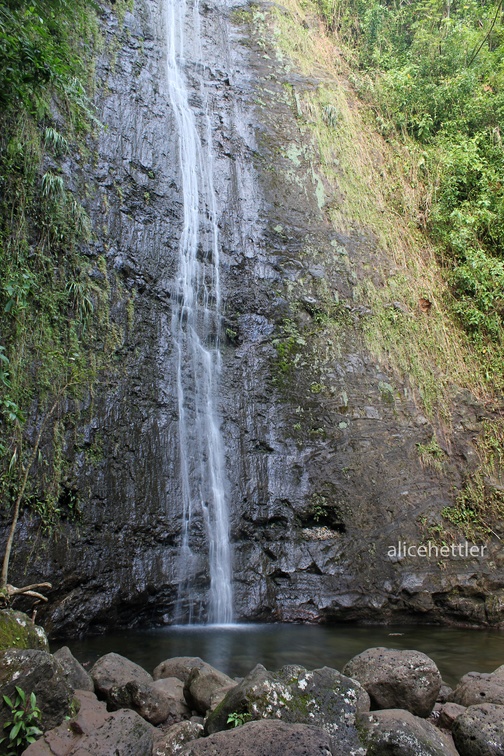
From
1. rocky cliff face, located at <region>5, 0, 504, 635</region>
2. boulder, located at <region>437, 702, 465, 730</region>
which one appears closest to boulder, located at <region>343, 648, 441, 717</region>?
boulder, located at <region>437, 702, 465, 730</region>

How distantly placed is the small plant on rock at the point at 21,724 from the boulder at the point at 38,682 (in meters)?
0.02

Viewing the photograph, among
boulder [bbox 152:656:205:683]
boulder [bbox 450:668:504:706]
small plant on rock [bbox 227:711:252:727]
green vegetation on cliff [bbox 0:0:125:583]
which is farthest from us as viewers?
green vegetation on cliff [bbox 0:0:125:583]

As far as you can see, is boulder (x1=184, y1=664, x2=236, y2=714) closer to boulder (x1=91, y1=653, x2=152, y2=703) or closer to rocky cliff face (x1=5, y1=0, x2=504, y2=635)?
boulder (x1=91, y1=653, x2=152, y2=703)

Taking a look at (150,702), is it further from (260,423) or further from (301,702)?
(260,423)

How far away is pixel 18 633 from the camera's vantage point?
123 inches

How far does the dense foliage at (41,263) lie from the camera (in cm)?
559

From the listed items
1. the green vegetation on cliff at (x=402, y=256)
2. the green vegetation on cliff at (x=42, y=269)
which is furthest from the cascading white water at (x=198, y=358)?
the green vegetation on cliff at (x=42, y=269)

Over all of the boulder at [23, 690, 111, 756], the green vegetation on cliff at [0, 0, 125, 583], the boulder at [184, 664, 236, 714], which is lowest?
the boulder at [184, 664, 236, 714]

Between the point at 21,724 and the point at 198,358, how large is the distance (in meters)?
5.43

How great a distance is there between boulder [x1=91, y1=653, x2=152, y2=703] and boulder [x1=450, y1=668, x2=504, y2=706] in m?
2.11

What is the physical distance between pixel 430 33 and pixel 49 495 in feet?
43.9

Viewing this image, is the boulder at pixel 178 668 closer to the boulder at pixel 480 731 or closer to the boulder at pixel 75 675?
the boulder at pixel 75 675

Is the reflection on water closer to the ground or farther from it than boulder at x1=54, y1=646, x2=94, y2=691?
closer to the ground

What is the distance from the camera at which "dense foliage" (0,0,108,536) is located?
18.4 ft
